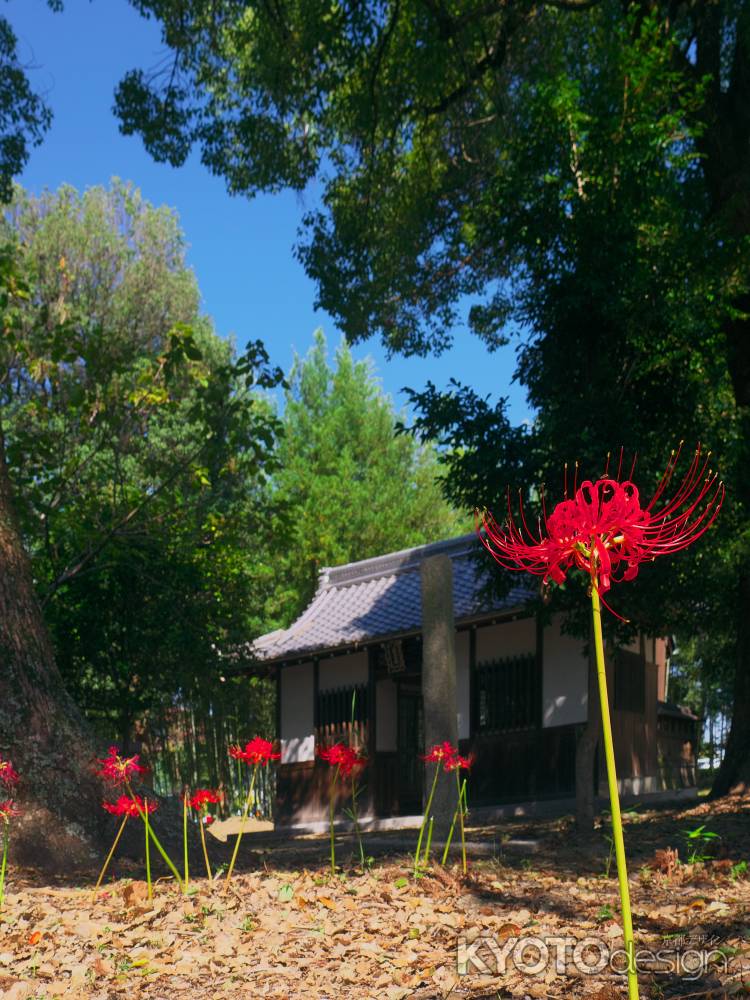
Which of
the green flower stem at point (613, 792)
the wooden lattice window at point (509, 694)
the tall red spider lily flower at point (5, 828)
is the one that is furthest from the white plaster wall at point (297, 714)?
the green flower stem at point (613, 792)

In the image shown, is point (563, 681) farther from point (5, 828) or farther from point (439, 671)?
point (5, 828)

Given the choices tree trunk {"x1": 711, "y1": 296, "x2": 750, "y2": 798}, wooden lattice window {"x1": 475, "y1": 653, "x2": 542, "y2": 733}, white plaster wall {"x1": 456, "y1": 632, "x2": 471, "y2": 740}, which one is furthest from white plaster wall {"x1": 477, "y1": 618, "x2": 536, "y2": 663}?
tree trunk {"x1": 711, "y1": 296, "x2": 750, "y2": 798}

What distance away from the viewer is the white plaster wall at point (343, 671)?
2012cm

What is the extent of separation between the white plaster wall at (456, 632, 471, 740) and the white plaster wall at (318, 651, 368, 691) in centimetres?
209

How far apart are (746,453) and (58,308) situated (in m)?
21.9

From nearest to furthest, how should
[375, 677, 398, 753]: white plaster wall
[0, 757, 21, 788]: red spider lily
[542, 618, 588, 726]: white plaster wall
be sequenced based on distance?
[0, 757, 21, 788]: red spider lily
[542, 618, 588, 726]: white plaster wall
[375, 677, 398, 753]: white plaster wall

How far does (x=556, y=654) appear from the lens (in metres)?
17.5

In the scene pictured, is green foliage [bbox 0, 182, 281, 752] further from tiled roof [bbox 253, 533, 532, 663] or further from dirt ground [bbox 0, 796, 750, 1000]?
dirt ground [bbox 0, 796, 750, 1000]

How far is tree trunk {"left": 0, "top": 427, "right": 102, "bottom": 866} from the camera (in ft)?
25.2

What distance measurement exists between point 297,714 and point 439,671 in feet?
40.6

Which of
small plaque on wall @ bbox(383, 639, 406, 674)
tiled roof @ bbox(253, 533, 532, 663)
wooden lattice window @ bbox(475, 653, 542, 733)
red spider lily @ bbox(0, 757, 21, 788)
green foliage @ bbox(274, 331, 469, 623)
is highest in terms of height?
green foliage @ bbox(274, 331, 469, 623)

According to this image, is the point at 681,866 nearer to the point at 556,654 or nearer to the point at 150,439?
the point at 556,654

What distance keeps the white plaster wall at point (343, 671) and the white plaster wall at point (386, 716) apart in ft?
1.32

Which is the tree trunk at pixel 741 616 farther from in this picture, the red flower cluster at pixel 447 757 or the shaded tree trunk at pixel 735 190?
the red flower cluster at pixel 447 757
